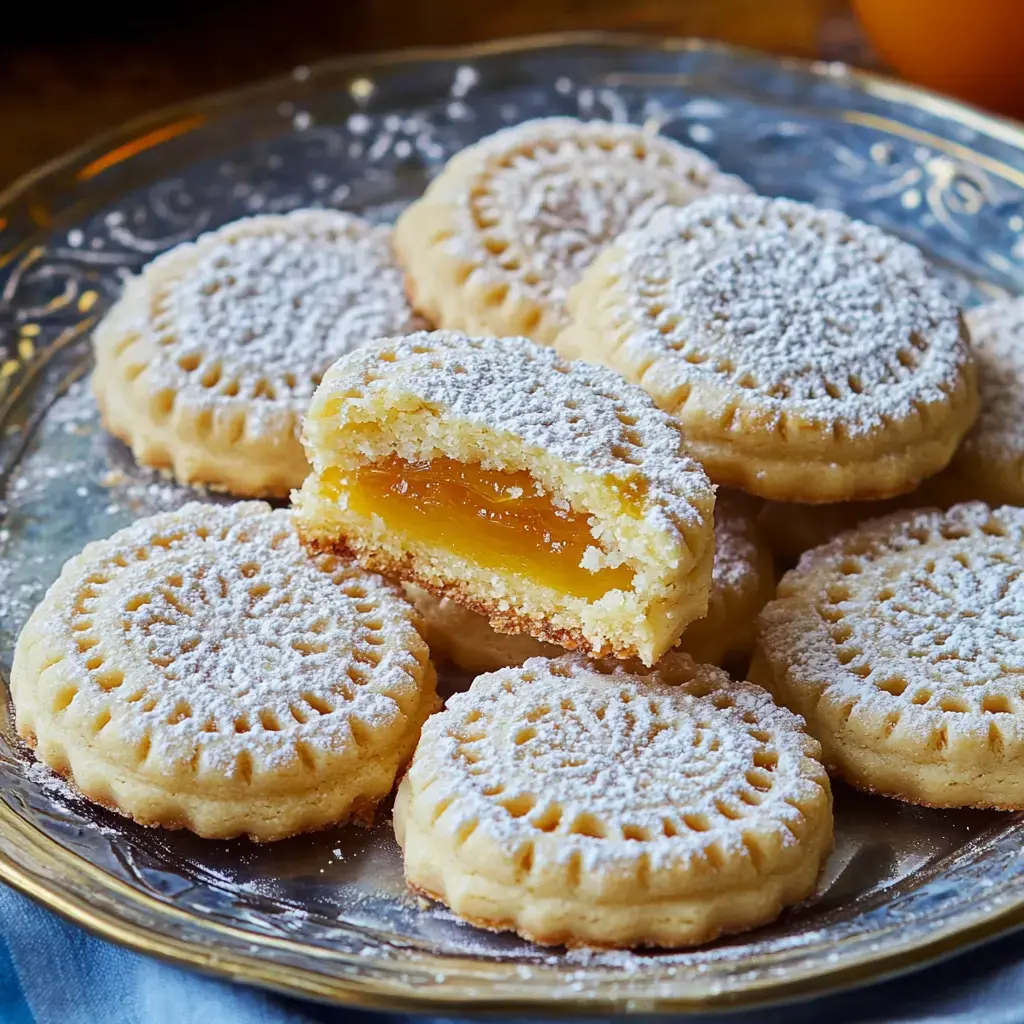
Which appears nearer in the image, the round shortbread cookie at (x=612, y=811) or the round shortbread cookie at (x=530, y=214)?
the round shortbread cookie at (x=612, y=811)

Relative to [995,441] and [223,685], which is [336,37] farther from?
[223,685]

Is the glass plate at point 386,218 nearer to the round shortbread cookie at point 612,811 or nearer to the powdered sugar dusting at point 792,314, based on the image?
the round shortbread cookie at point 612,811

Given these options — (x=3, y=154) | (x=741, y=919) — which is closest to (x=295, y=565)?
(x=741, y=919)

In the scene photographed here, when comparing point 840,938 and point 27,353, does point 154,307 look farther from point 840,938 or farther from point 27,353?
point 840,938

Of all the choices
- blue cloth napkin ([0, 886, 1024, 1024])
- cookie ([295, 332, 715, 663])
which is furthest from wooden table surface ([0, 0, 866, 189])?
blue cloth napkin ([0, 886, 1024, 1024])

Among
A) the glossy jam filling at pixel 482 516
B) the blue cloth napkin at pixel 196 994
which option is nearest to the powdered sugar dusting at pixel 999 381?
the glossy jam filling at pixel 482 516

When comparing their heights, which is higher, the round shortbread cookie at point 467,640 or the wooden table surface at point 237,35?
the wooden table surface at point 237,35
